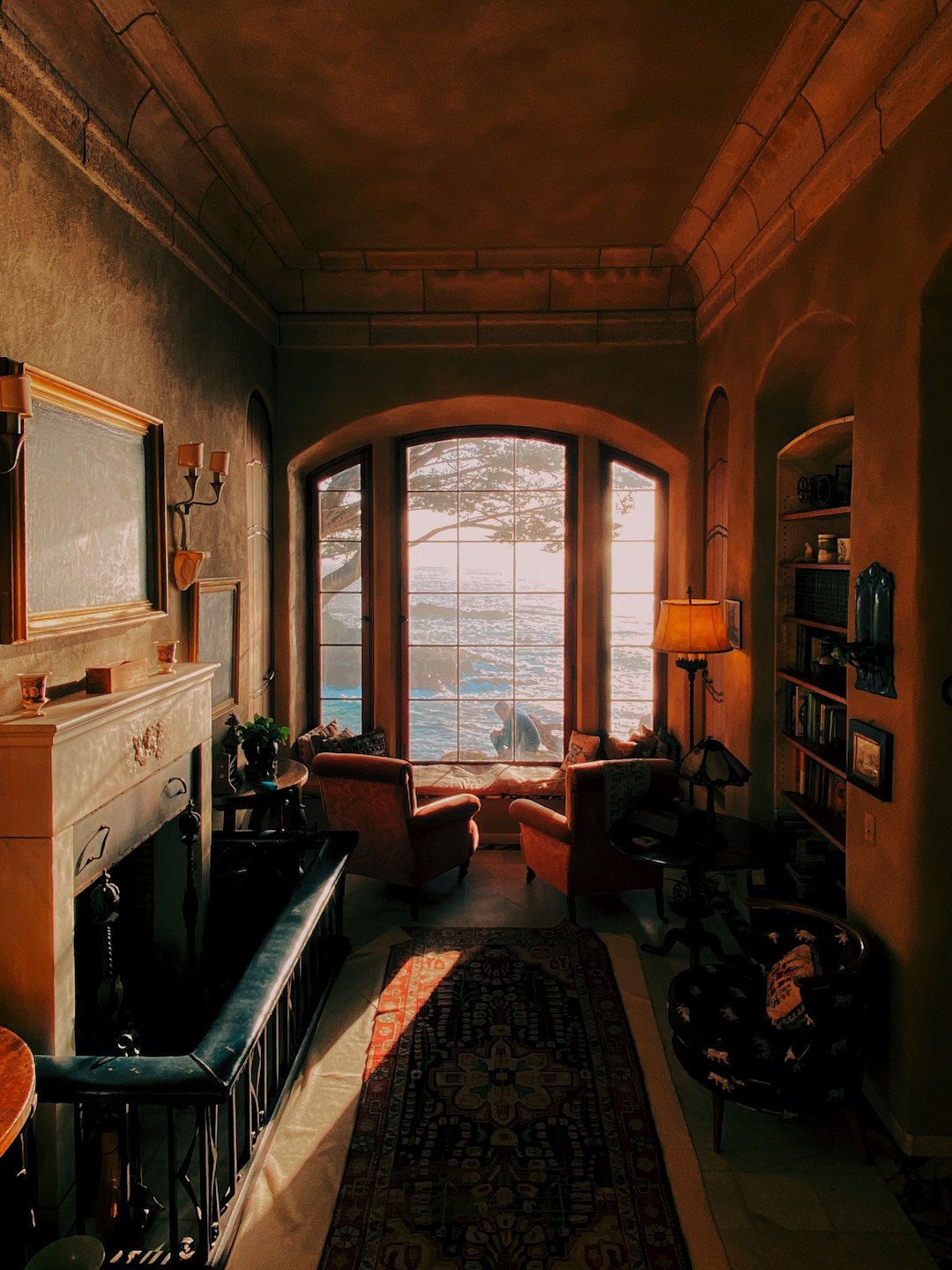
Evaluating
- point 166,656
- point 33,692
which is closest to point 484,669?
point 166,656

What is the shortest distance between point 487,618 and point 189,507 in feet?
9.23

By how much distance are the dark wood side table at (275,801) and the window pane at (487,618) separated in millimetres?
1963

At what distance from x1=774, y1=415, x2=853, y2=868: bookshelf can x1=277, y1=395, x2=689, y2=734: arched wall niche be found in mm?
1424

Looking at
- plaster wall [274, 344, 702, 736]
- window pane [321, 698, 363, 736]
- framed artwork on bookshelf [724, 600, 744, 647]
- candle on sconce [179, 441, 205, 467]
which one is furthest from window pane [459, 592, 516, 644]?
candle on sconce [179, 441, 205, 467]

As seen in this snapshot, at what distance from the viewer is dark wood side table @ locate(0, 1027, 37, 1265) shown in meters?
1.92

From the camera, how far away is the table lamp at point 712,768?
376 cm

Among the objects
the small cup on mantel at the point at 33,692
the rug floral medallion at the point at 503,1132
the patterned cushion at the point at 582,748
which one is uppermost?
the small cup on mantel at the point at 33,692

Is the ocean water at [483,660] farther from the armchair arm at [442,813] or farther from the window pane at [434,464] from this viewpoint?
the armchair arm at [442,813]

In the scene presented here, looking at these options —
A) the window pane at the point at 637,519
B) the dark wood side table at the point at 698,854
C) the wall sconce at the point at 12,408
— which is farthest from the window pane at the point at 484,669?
the wall sconce at the point at 12,408

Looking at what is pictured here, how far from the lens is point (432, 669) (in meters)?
6.27

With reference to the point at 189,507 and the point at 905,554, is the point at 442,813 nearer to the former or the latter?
the point at 189,507

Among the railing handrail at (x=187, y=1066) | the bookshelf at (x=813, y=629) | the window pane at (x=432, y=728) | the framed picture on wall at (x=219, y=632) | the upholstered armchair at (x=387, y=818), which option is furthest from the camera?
the window pane at (x=432, y=728)

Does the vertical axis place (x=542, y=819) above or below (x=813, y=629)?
below

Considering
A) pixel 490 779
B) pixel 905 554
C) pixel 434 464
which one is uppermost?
pixel 434 464
